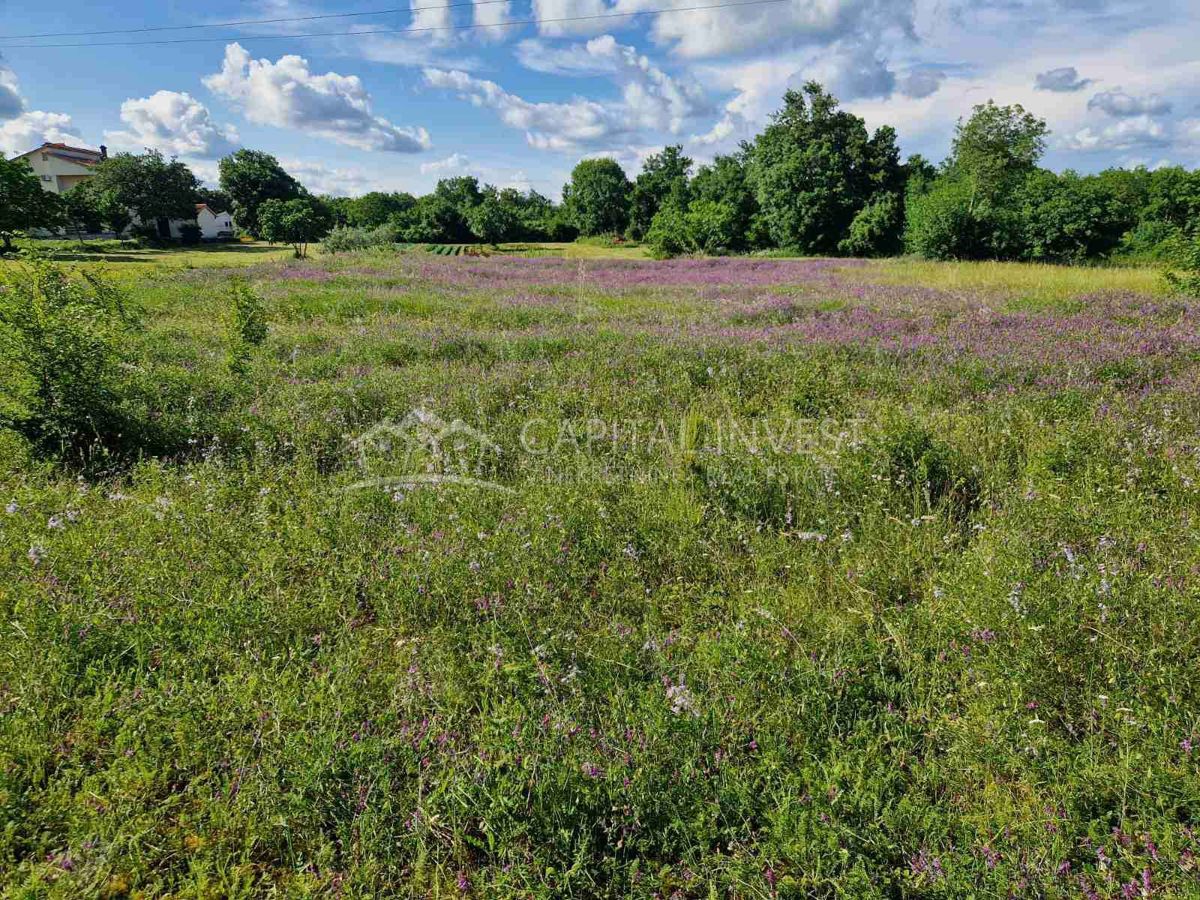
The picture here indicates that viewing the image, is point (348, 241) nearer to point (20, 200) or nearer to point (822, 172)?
point (20, 200)

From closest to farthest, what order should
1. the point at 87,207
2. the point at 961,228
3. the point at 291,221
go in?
the point at 961,228 < the point at 291,221 < the point at 87,207

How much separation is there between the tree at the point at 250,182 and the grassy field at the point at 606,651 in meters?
87.1

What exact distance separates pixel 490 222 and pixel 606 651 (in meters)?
79.4

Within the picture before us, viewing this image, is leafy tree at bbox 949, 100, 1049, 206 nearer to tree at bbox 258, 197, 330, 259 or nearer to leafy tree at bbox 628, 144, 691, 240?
leafy tree at bbox 628, 144, 691, 240

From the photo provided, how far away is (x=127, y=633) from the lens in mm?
3342

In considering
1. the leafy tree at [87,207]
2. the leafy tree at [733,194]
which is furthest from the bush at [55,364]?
the leafy tree at [87,207]

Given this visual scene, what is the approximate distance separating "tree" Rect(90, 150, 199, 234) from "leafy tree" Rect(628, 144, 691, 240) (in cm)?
5742

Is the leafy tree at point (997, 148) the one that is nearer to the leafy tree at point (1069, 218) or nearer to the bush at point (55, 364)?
the leafy tree at point (1069, 218)

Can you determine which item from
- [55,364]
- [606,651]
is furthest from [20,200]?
[606,651]

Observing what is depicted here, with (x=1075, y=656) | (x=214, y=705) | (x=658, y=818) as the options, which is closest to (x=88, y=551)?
(x=214, y=705)

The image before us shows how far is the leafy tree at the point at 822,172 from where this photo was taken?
49719 mm

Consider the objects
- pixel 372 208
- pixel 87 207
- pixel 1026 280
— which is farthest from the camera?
pixel 372 208

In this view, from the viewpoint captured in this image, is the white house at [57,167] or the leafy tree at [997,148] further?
the white house at [57,167]

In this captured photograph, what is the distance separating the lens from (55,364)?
5.78 m
